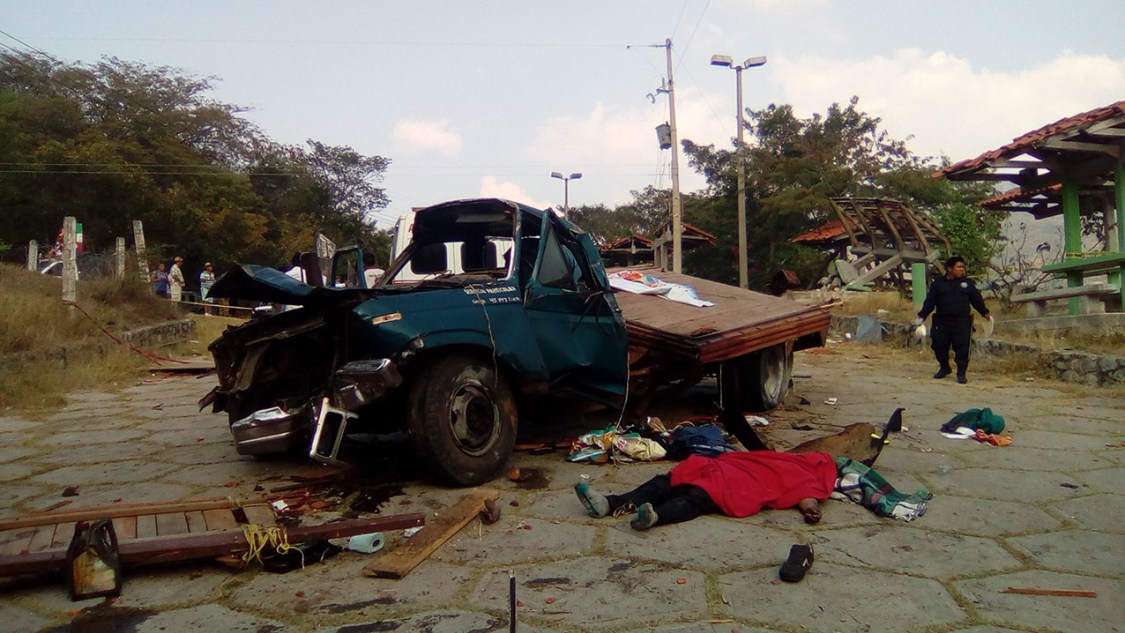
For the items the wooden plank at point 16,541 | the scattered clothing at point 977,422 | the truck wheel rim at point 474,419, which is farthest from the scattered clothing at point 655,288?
the wooden plank at point 16,541

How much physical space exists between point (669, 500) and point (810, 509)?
70cm

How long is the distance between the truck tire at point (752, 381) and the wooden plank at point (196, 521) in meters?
4.90

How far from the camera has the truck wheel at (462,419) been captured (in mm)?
4332

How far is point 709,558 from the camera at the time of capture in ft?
11.5

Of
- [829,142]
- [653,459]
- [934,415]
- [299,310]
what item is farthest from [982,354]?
[829,142]

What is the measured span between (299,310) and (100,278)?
11.8 metres

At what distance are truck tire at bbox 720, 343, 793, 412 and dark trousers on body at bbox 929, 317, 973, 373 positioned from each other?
3274mm

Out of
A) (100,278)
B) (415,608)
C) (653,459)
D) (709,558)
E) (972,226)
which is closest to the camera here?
(415,608)

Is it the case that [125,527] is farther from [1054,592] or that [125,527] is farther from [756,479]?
[1054,592]

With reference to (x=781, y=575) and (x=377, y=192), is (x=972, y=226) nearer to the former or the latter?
(x=781, y=575)

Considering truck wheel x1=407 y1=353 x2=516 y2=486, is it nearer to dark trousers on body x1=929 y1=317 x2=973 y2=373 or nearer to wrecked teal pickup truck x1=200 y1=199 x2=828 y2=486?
wrecked teal pickup truck x1=200 y1=199 x2=828 y2=486

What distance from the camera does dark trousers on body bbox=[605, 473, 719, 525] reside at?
396 centimetres

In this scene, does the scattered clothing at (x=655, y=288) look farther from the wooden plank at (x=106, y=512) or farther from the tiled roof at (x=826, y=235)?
the tiled roof at (x=826, y=235)

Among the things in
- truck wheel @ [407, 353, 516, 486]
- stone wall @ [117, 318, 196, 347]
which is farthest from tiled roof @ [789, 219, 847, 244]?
truck wheel @ [407, 353, 516, 486]
